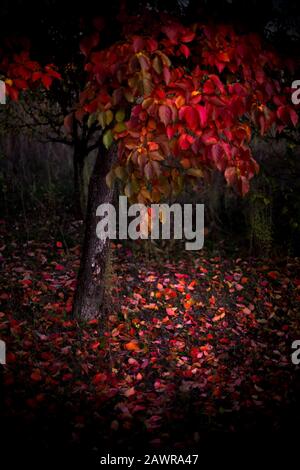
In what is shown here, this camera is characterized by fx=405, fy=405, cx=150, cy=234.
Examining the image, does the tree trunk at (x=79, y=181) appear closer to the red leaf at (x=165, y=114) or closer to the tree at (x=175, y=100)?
the tree at (x=175, y=100)

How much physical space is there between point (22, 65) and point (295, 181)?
15.1ft

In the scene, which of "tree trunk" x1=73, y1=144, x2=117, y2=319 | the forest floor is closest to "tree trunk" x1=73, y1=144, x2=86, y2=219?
the forest floor

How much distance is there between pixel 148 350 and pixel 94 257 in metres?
0.93

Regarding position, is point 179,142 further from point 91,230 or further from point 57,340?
point 57,340

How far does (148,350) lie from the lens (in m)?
3.47

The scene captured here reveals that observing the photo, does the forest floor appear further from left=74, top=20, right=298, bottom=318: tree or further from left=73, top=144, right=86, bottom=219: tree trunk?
left=74, top=20, right=298, bottom=318: tree

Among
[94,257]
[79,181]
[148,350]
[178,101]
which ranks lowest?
[148,350]

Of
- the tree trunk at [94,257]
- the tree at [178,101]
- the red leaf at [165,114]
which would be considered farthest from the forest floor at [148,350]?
the red leaf at [165,114]

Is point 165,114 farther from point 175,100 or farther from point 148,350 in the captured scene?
point 148,350

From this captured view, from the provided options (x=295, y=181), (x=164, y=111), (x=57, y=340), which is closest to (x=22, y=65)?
(x=164, y=111)

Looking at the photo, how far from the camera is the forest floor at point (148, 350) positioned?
2.79m

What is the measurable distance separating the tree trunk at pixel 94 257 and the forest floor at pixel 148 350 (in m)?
0.15

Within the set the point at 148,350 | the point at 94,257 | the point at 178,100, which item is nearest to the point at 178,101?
the point at 178,100

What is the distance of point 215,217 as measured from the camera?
6098 mm
